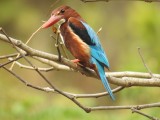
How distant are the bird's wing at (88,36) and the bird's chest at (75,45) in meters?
0.03

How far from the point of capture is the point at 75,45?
3721 millimetres

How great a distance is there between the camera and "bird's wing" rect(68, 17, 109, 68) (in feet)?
12.4

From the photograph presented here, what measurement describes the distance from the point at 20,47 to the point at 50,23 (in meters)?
0.37

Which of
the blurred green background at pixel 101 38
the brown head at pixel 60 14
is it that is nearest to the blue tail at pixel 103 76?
the brown head at pixel 60 14

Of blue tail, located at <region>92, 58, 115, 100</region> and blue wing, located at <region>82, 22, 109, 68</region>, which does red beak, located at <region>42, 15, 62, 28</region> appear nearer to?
blue wing, located at <region>82, 22, 109, 68</region>

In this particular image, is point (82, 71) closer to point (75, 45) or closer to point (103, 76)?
point (103, 76)

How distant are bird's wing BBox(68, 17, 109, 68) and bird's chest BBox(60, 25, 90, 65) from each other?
3 centimetres

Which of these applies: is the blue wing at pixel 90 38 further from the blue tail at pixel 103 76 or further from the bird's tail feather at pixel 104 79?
the bird's tail feather at pixel 104 79

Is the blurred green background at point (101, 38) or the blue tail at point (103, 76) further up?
the blue tail at point (103, 76)

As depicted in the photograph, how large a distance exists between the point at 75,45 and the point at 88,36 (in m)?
0.11

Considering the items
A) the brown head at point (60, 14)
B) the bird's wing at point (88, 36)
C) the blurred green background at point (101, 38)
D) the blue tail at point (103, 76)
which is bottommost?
the blurred green background at point (101, 38)

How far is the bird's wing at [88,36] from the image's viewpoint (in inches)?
149

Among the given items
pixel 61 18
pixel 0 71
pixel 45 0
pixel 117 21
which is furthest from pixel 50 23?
pixel 45 0

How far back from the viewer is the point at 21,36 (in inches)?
411
